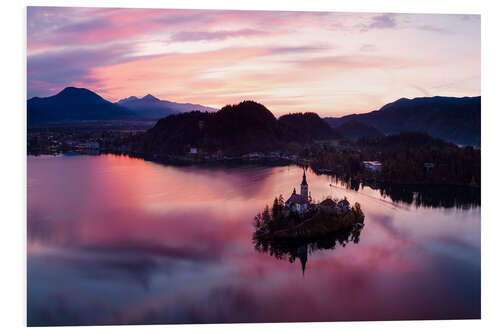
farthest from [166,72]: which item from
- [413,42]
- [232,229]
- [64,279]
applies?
[413,42]

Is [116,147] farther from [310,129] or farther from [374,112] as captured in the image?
[374,112]

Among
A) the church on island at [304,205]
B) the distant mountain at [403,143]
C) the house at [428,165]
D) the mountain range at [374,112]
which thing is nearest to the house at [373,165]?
the distant mountain at [403,143]

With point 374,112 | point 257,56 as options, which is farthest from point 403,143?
point 257,56

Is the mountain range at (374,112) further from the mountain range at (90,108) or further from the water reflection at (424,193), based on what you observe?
the water reflection at (424,193)

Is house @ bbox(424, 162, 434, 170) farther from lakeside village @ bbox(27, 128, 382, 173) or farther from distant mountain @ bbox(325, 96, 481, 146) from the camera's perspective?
distant mountain @ bbox(325, 96, 481, 146)

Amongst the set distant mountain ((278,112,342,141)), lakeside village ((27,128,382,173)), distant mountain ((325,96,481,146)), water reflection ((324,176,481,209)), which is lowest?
water reflection ((324,176,481,209))

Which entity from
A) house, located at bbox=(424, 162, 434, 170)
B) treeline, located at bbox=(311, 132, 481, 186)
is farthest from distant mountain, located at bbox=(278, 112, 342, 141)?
house, located at bbox=(424, 162, 434, 170)
